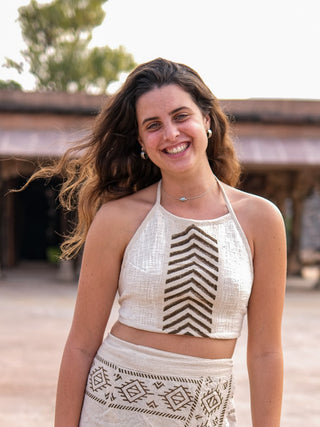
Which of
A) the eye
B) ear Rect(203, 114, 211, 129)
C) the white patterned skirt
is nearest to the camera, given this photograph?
the white patterned skirt

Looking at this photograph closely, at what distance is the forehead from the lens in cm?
172

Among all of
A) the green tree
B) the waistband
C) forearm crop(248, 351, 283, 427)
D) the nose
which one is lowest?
forearm crop(248, 351, 283, 427)

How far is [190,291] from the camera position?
64.5 inches

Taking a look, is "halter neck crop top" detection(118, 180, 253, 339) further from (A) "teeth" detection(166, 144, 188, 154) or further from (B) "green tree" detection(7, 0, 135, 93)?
(B) "green tree" detection(7, 0, 135, 93)

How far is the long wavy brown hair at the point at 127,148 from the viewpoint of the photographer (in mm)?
1802

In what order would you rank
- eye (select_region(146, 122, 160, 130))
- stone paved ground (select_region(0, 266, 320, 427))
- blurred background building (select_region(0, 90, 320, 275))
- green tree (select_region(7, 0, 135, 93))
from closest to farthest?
eye (select_region(146, 122, 160, 130)), stone paved ground (select_region(0, 266, 320, 427)), blurred background building (select_region(0, 90, 320, 275)), green tree (select_region(7, 0, 135, 93))

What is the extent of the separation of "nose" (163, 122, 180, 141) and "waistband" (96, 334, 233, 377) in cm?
56

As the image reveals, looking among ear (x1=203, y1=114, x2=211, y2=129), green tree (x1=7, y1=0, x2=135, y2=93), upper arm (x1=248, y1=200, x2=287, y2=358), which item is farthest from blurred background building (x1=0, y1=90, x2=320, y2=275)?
green tree (x1=7, y1=0, x2=135, y2=93)

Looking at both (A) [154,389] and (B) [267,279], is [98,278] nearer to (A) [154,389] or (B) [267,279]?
(A) [154,389]

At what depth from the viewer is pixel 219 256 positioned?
1.66m

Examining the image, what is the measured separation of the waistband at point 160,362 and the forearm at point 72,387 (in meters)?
0.09

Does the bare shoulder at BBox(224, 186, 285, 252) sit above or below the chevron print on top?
above

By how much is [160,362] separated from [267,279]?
0.36 metres

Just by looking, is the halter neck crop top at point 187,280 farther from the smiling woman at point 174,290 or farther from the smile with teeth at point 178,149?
the smile with teeth at point 178,149
